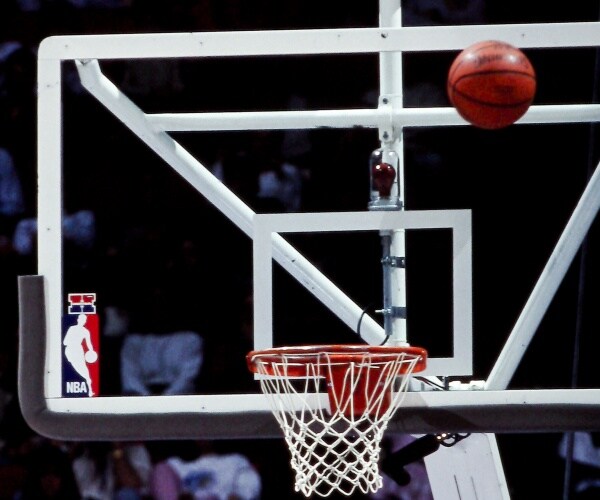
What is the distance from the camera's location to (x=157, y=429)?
212 centimetres

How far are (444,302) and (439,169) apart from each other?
46 centimetres

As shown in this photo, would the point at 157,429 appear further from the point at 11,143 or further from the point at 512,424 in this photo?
the point at 11,143

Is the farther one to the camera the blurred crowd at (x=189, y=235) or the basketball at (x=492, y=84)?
the blurred crowd at (x=189, y=235)

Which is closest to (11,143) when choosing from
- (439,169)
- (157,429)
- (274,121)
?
(439,169)

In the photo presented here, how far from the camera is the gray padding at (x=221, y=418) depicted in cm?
207

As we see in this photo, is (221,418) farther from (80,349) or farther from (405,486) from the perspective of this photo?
(405,486)

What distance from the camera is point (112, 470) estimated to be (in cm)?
375

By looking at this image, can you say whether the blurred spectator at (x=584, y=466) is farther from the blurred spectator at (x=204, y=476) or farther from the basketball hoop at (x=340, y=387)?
the basketball hoop at (x=340, y=387)

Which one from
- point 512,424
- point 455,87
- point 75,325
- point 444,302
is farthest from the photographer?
point 444,302

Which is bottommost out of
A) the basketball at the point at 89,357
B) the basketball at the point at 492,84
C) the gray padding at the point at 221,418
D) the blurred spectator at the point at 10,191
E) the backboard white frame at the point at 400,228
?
the gray padding at the point at 221,418

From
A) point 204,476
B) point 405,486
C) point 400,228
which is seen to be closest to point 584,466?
point 405,486

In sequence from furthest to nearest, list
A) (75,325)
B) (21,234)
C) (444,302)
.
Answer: (21,234) < (444,302) < (75,325)

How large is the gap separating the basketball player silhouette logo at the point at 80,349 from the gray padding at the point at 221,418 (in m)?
0.08

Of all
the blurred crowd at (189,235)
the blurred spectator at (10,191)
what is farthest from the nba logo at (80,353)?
the blurred spectator at (10,191)
